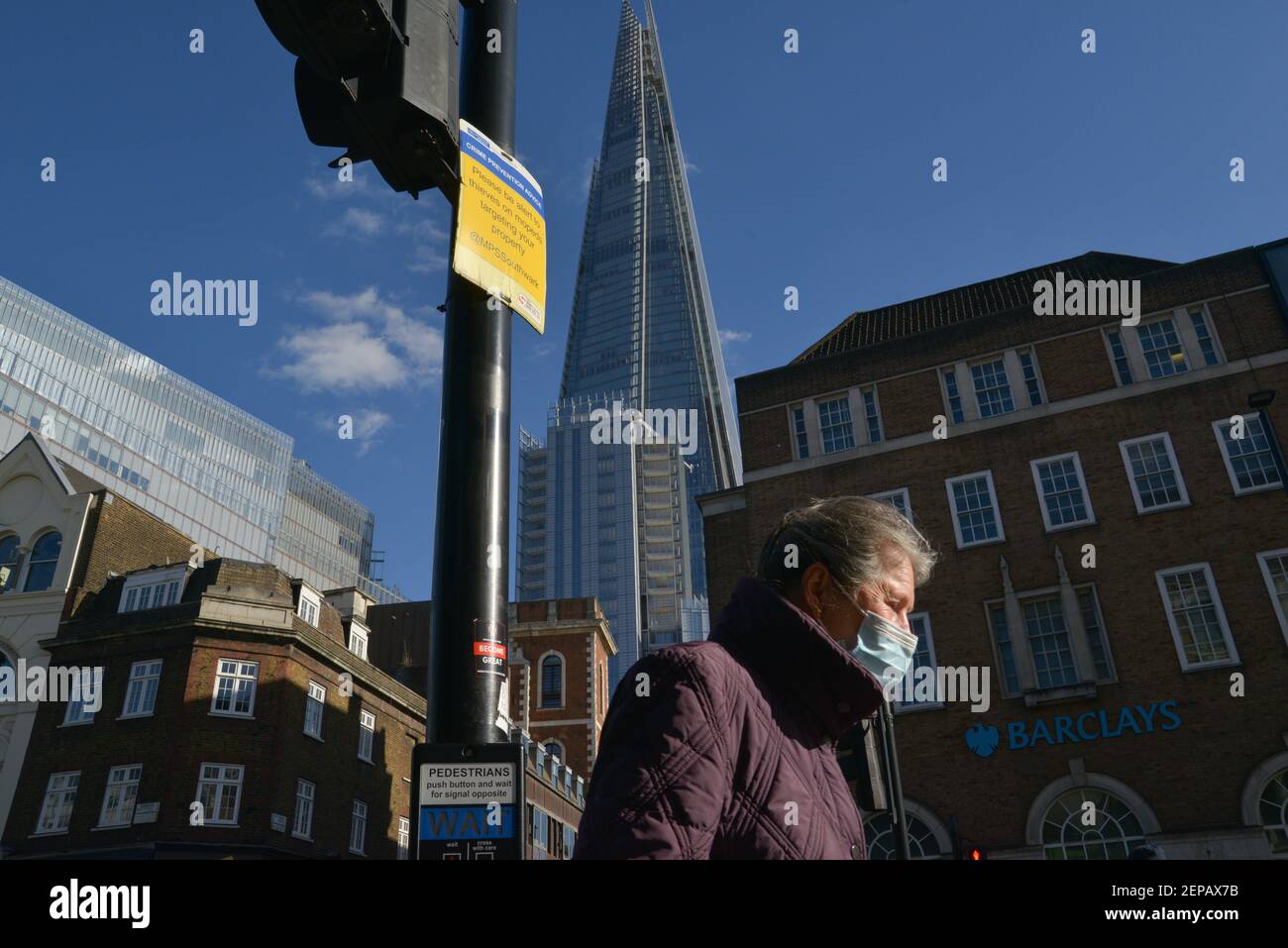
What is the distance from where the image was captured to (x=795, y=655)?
8.49 feet

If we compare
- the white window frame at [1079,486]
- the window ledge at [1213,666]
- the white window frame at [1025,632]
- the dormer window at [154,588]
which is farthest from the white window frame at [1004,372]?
the dormer window at [154,588]

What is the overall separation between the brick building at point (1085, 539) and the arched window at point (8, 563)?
25.5 meters

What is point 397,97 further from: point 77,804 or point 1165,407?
point 77,804

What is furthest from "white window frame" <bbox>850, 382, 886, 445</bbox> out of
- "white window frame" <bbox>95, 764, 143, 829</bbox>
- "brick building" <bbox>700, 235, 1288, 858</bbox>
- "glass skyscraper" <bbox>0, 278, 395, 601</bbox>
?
"glass skyscraper" <bbox>0, 278, 395, 601</bbox>

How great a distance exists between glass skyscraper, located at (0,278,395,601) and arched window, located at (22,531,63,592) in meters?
49.6

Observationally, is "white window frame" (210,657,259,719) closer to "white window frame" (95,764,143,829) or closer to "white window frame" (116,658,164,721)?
"white window frame" (116,658,164,721)

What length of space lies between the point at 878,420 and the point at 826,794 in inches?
1231

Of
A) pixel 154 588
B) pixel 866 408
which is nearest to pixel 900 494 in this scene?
pixel 866 408

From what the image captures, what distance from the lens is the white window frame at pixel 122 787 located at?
2854 cm

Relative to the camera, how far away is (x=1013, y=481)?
97.3 ft

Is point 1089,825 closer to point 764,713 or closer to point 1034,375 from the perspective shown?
point 1034,375

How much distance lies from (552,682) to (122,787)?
32884 mm

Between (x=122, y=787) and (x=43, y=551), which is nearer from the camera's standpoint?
(x=122, y=787)
